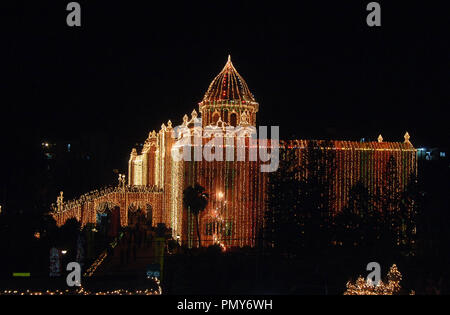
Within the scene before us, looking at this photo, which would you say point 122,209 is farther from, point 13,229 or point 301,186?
point 301,186

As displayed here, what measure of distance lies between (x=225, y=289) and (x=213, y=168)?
845 centimetres

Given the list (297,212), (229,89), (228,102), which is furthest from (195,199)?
(229,89)

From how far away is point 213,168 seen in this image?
20719 mm

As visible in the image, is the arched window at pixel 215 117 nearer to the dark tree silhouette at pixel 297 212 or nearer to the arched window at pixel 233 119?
the arched window at pixel 233 119

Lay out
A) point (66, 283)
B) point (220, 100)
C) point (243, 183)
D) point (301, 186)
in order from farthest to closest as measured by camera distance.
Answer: point (220, 100)
point (243, 183)
point (301, 186)
point (66, 283)

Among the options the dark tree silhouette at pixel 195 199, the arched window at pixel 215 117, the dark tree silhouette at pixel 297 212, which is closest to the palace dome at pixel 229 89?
the arched window at pixel 215 117

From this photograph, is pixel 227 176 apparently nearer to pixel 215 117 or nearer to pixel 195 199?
pixel 195 199

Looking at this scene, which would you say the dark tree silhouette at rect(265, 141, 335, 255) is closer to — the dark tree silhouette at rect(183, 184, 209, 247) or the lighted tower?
the dark tree silhouette at rect(183, 184, 209, 247)

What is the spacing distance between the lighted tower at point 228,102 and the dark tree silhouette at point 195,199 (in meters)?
4.09

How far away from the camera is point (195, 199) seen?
65.2 feet

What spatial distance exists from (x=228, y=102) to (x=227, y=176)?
4070 mm

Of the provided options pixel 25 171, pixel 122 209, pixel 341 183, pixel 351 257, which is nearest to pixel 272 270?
pixel 351 257

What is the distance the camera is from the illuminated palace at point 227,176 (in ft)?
67.9

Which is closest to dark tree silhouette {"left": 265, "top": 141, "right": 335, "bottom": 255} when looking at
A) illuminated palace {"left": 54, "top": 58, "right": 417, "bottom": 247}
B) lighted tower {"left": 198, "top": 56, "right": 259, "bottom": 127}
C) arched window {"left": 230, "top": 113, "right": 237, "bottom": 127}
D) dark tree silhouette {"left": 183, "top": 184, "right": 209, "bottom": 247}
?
illuminated palace {"left": 54, "top": 58, "right": 417, "bottom": 247}
